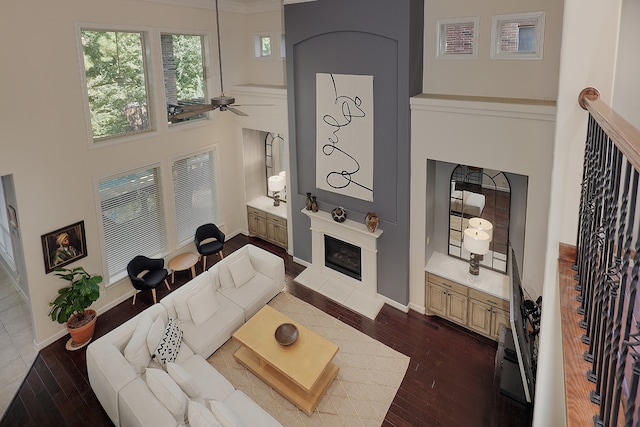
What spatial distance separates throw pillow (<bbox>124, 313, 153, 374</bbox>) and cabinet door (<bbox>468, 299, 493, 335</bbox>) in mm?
4802

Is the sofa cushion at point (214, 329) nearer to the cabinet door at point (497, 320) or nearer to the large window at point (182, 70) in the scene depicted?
the large window at point (182, 70)

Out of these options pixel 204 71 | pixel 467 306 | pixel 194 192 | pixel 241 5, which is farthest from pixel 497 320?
pixel 241 5

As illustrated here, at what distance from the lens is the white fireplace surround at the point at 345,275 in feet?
24.3

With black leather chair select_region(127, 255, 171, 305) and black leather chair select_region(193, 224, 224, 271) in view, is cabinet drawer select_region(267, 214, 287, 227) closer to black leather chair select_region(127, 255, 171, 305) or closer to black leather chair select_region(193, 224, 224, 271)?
black leather chair select_region(193, 224, 224, 271)

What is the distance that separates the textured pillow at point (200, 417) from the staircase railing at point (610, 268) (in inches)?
137

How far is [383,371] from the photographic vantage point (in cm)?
608

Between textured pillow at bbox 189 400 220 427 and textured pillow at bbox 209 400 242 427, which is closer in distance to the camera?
textured pillow at bbox 189 400 220 427

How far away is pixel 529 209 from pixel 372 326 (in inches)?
121

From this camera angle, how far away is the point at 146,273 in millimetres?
7855

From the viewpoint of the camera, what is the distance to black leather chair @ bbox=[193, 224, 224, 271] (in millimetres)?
8648

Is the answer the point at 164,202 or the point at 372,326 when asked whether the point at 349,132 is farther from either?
the point at 164,202

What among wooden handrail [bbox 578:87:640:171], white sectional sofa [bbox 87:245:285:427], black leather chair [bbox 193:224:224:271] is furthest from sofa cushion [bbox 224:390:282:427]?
wooden handrail [bbox 578:87:640:171]

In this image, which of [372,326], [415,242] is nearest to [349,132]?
[415,242]

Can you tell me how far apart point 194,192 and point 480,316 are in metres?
6.09
